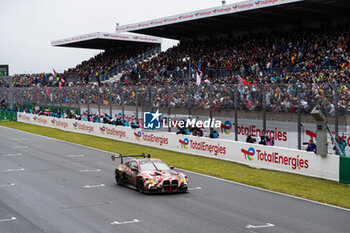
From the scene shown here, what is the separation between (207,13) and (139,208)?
3458 cm

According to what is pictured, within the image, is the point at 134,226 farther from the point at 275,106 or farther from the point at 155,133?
the point at 155,133

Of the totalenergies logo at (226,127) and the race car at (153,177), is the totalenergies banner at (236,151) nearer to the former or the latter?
the totalenergies logo at (226,127)

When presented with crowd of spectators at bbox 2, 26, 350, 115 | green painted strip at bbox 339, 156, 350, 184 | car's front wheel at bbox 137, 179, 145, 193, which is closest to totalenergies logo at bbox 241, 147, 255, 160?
crowd of spectators at bbox 2, 26, 350, 115

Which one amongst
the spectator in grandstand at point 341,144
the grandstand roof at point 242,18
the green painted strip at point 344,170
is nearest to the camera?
the green painted strip at point 344,170

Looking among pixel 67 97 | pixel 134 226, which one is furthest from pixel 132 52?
pixel 134 226

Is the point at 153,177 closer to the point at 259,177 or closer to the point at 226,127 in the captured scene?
the point at 259,177

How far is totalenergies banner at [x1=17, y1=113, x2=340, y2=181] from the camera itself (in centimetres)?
1803

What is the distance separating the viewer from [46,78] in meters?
78.8

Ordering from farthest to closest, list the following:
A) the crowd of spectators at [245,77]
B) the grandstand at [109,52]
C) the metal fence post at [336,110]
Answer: the grandstand at [109,52]
the crowd of spectators at [245,77]
the metal fence post at [336,110]

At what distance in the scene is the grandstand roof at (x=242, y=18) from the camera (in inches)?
1521

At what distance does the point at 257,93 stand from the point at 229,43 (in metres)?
28.3

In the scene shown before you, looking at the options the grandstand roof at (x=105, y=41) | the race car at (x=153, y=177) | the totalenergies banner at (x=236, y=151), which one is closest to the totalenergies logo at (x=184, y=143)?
the totalenergies banner at (x=236, y=151)

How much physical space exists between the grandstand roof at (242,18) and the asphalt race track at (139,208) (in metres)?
24.0

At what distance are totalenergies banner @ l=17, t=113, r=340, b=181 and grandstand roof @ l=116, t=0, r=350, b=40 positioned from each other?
15.9m
